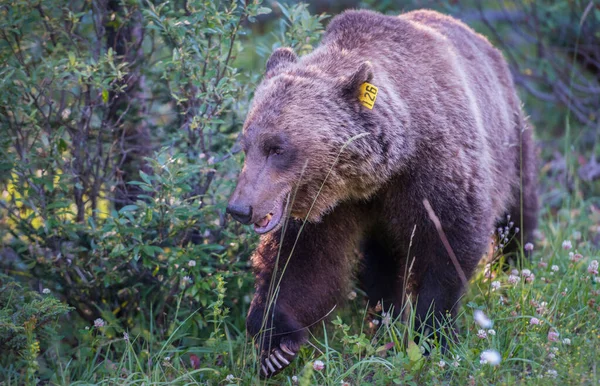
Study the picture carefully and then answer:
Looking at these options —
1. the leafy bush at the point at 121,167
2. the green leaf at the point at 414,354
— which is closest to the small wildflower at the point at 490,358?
the green leaf at the point at 414,354

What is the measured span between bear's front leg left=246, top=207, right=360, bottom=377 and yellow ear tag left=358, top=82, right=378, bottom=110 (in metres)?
0.70

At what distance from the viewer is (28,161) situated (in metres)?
4.60

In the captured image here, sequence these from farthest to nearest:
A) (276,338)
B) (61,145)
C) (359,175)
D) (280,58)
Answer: (61,145)
(280,58)
(276,338)
(359,175)

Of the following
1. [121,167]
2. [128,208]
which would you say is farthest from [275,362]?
[121,167]

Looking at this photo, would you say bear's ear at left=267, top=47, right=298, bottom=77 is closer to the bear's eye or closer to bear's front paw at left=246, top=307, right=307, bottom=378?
the bear's eye

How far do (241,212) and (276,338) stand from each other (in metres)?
0.90

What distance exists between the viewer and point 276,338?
4082 mm

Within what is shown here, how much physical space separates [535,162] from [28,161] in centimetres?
392

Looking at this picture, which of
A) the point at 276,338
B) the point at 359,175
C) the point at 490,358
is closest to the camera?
the point at 490,358

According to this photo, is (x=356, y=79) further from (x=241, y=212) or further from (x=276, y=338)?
(x=276, y=338)

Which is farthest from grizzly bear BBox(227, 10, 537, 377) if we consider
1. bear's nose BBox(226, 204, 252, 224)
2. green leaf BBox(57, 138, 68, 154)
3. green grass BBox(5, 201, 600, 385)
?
green leaf BBox(57, 138, 68, 154)

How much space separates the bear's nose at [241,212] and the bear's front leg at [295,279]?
0.43m

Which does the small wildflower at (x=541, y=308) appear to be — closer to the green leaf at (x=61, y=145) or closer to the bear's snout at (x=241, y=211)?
the bear's snout at (x=241, y=211)

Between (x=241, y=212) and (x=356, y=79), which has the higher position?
(x=356, y=79)
